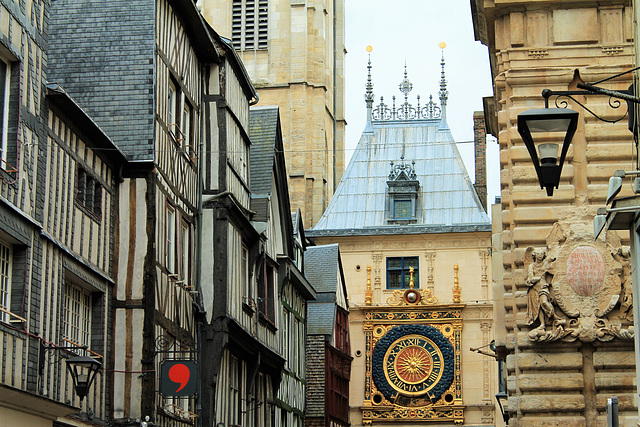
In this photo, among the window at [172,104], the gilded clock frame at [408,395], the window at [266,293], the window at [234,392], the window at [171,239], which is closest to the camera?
the window at [171,239]

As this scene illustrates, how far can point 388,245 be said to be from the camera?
4638cm

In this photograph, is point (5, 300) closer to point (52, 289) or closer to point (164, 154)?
point (52, 289)

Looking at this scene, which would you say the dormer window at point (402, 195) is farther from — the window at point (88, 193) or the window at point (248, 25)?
the window at point (88, 193)

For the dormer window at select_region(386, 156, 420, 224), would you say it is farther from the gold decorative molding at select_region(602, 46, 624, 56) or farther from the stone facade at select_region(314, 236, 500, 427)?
the gold decorative molding at select_region(602, 46, 624, 56)

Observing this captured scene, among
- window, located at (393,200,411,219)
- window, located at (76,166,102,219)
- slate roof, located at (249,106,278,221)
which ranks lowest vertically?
window, located at (76,166,102,219)

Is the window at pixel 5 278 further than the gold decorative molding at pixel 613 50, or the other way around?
the gold decorative molding at pixel 613 50

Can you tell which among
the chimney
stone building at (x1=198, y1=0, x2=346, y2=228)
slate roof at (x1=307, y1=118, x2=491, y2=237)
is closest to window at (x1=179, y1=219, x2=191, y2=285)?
slate roof at (x1=307, y1=118, x2=491, y2=237)

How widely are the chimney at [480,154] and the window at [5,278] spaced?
122 ft

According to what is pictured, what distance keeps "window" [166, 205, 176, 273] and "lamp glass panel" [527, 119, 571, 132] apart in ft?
34.9

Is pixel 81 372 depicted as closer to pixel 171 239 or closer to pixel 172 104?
pixel 171 239

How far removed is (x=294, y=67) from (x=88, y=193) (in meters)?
43.4

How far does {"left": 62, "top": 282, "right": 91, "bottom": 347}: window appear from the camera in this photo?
15.5 m

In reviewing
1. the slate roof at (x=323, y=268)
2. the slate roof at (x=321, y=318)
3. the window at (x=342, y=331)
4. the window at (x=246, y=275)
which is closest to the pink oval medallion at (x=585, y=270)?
the window at (x=246, y=275)

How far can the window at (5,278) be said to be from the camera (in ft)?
43.2
